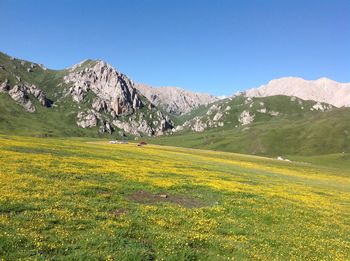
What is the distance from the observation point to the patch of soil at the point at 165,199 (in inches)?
1208

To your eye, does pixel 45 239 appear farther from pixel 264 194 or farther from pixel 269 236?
pixel 264 194

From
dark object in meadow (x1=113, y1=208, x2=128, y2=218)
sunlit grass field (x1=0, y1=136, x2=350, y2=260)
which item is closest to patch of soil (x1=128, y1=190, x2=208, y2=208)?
sunlit grass field (x1=0, y1=136, x2=350, y2=260)

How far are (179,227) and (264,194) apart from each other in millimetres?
21091

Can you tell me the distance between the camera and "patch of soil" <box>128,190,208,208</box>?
30.7 m

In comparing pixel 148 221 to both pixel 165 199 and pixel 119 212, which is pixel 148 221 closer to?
pixel 119 212

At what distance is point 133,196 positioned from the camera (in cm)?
3152

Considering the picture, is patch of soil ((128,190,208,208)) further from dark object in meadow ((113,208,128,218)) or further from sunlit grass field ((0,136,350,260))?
dark object in meadow ((113,208,128,218))

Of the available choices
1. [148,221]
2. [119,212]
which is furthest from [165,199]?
[148,221]

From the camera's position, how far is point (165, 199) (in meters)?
32.2

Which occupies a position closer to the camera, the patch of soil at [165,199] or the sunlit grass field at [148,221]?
the sunlit grass field at [148,221]

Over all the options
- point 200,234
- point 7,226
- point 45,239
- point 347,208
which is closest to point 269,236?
point 200,234

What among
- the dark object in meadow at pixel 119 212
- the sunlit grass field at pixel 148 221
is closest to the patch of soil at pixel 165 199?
the sunlit grass field at pixel 148 221

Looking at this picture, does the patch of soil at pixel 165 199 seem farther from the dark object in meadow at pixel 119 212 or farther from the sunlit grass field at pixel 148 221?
the dark object in meadow at pixel 119 212

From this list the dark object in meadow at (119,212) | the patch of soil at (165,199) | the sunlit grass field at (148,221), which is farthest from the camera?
the patch of soil at (165,199)
